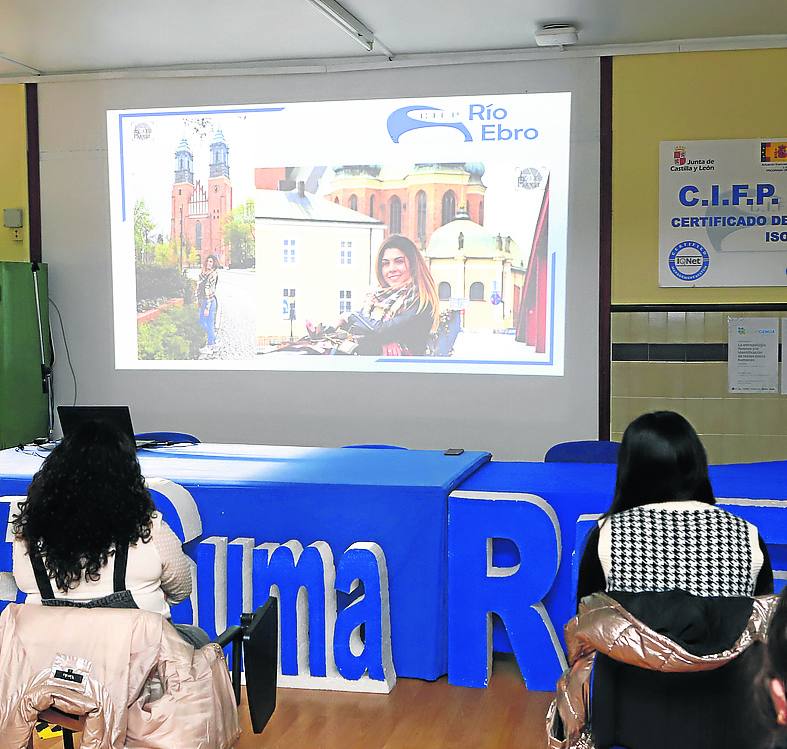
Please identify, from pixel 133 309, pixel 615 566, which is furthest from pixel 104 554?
pixel 133 309

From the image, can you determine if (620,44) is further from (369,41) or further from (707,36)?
(369,41)

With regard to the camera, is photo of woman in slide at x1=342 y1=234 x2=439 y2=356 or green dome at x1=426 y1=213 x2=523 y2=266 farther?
photo of woman in slide at x1=342 y1=234 x2=439 y2=356

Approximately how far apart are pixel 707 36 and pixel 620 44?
485 mm

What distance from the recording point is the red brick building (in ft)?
21.5

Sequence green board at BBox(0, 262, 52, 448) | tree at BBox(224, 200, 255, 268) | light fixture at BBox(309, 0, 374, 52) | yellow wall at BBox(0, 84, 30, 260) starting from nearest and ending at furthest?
light fixture at BBox(309, 0, 374, 52) → green board at BBox(0, 262, 52, 448) → tree at BBox(224, 200, 255, 268) → yellow wall at BBox(0, 84, 30, 260)

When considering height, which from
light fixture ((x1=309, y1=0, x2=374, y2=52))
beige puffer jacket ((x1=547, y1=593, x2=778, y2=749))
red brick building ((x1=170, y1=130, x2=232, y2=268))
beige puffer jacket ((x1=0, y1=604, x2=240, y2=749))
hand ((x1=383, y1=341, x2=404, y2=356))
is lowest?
beige puffer jacket ((x1=0, y1=604, x2=240, y2=749))

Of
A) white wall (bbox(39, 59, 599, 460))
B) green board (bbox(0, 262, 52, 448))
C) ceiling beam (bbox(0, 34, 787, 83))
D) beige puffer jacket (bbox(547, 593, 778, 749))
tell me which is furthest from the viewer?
green board (bbox(0, 262, 52, 448))

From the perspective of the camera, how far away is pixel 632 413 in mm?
5953

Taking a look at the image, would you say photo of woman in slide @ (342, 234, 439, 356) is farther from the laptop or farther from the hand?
the laptop

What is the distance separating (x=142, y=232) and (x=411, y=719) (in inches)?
173

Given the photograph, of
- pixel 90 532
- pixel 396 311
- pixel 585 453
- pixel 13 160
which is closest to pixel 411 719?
pixel 90 532

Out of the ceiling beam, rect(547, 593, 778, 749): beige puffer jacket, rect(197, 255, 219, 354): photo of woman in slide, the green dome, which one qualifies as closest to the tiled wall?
the green dome

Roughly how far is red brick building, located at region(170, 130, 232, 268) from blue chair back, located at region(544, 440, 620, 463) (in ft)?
9.48

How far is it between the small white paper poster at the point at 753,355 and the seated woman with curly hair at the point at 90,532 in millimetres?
4122
